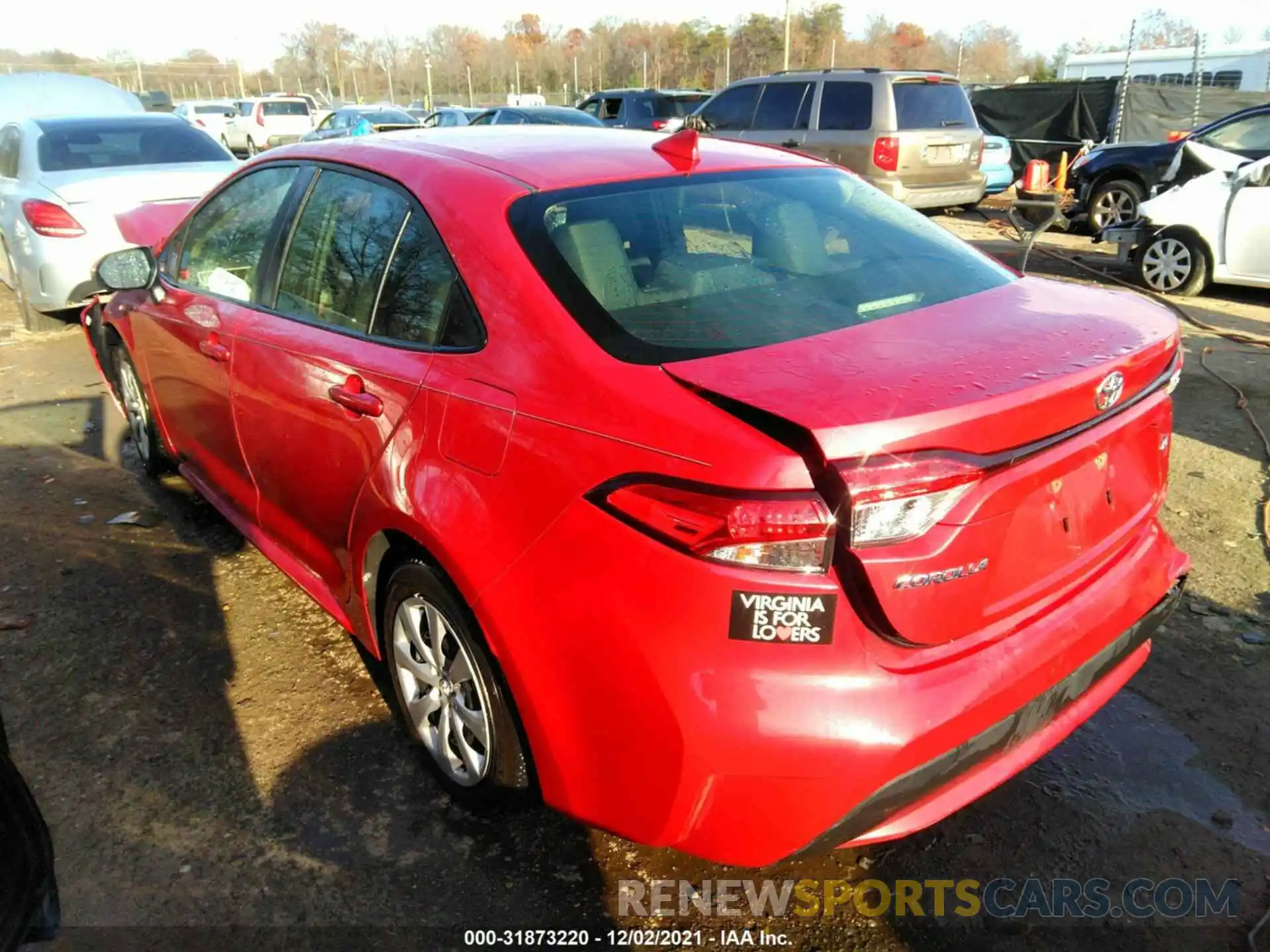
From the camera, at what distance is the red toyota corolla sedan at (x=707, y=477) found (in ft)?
5.94

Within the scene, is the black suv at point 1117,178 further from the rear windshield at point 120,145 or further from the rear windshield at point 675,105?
the rear windshield at point 120,145

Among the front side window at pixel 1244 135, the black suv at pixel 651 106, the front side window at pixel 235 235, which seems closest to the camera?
the front side window at pixel 235 235

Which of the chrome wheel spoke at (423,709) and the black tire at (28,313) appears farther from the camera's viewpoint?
the black tire at (28,313)

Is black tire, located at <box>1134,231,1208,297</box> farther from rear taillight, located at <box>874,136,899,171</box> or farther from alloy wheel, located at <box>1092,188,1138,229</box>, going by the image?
alloy wheel, located at <box>1092,188,1138,229</box>

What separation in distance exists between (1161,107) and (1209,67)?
35.5ft

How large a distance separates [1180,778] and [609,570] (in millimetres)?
1982

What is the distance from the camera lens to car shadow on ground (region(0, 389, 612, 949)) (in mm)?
2371

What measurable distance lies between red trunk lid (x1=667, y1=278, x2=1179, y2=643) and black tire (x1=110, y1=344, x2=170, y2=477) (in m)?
3.70

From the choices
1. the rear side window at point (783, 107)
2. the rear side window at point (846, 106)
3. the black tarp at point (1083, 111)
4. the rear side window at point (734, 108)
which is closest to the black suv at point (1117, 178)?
the rear side window at point (846, 106)

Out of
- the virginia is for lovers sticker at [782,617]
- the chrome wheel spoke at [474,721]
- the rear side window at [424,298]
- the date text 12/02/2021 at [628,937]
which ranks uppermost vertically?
the rear side window at [424,298]

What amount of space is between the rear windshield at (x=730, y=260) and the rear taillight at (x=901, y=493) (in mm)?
506

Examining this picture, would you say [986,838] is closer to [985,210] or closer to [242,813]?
[242,813]

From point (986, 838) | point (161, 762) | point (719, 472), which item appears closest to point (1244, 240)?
point (986, 838)

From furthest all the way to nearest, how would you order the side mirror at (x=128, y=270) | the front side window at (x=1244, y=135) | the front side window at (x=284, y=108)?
the front side window at (x=284, y=108) → the front side window at (x=1244, y=135) → the side mirror at (x=128, y=270)
